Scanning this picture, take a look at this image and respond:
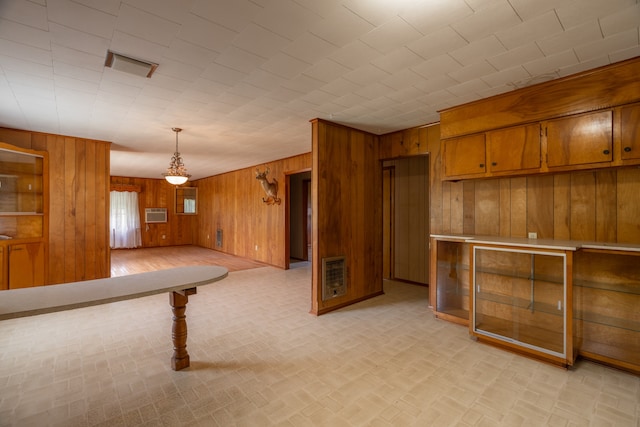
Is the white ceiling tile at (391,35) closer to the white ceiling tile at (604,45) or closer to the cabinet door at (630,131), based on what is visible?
the white ceiling tile at (604,45)

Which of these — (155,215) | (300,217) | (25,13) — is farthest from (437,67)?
(155,215)

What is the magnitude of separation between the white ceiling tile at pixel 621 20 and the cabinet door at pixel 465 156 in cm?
131

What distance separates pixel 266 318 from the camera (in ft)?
12.0

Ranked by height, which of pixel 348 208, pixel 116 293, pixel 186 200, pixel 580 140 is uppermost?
pixel 580 140

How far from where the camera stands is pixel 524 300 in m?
3.12

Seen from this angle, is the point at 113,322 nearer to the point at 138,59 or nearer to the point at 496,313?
the point at 138,59

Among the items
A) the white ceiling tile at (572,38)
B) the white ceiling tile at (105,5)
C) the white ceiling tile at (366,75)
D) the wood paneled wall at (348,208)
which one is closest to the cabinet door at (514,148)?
the white ceiling tile at (572,38)

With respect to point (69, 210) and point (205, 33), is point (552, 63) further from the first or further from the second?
point (69, 210)

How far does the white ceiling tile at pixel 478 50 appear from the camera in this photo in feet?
6.86

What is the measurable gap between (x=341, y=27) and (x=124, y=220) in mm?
10477

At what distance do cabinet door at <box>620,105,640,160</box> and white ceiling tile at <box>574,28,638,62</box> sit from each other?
1.66ft

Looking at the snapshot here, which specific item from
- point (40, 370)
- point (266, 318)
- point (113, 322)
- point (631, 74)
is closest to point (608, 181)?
point (631, 74)

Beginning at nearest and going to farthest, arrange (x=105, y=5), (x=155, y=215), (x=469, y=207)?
(x=105, y=5), (x=469, y=207), (x=155, y=215)

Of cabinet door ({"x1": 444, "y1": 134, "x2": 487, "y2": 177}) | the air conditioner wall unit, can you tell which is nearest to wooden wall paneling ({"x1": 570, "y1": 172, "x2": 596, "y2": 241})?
cabinet door ({"x1": 444, "y1": 134, "x2": 487, "y2": 177})
